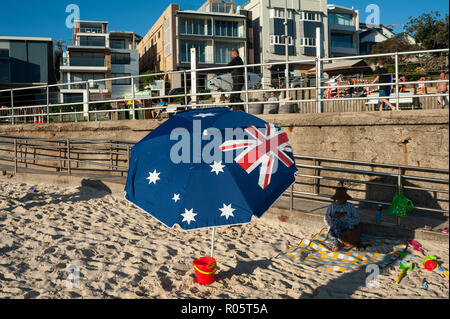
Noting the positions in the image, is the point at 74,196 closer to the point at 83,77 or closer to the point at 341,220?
the point at 341,220

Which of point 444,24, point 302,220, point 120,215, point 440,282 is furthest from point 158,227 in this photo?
point 444,24

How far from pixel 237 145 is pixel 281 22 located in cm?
4480

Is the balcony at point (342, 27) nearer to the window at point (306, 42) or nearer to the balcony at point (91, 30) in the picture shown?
the window at point (306, 42)

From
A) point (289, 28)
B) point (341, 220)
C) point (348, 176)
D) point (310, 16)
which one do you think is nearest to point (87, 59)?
point (289, 28)

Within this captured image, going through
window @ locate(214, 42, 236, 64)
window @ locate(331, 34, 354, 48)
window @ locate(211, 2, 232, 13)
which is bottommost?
window @ locate(214, 42, 236, 64)

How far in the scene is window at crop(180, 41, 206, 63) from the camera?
138 ft

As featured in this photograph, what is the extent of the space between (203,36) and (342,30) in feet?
67.4

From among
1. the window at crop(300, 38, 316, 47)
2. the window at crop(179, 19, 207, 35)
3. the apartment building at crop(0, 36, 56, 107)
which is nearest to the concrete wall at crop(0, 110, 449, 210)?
the window at crop(179, 19, 207, 35)

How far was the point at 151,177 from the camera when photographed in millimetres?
3758

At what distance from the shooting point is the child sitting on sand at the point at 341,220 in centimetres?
569

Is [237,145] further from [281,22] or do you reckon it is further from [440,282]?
[281,22]

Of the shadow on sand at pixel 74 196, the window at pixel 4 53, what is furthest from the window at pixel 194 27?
the shadow on sand at pixel 74 196

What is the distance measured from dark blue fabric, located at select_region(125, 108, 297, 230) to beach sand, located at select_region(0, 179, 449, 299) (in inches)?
53.8

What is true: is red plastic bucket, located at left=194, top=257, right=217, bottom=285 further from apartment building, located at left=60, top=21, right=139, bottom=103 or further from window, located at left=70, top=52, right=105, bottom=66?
window, located at left=70, top=52, right=105, bottom=66
